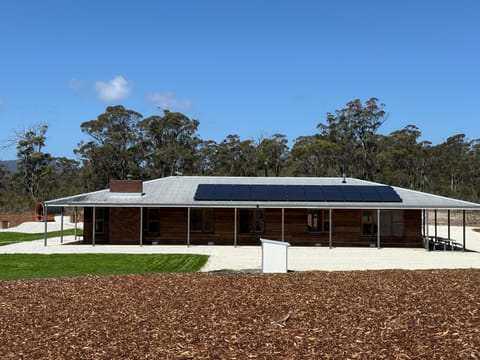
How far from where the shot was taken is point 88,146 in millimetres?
64500

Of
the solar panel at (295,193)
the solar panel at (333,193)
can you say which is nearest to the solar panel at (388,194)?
the solar panel at (333,193)

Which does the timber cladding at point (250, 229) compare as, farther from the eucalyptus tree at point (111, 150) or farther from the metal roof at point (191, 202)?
the eucalyptus tree at point (111, 150)

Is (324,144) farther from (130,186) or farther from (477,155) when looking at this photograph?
(130,186)

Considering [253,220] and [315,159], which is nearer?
[253,220]

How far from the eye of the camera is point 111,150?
62.7 m

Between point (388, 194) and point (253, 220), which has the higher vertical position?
point (388, 194)

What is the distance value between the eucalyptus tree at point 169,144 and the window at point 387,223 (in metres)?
41.1

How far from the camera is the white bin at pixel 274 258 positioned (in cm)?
1243

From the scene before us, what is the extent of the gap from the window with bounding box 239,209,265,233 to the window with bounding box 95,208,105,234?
20.8 feet

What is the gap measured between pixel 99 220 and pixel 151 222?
7.92 ft

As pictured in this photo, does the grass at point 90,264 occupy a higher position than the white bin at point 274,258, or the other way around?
the white bin at point 274,258

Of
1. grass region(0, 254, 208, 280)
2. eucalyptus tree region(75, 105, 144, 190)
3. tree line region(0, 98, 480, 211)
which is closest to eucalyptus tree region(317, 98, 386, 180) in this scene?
tree line region(0, 98, 480, 211)

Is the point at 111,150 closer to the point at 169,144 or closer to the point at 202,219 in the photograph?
the point at 169,144

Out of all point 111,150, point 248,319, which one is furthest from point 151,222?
point 111,150
